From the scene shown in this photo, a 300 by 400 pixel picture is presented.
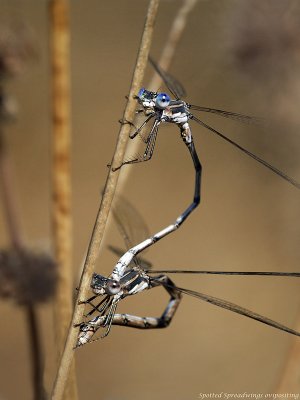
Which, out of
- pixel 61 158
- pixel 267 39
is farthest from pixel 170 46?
pixel 267 39

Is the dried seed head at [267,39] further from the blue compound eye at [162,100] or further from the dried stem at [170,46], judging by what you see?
the blue compound eye at [162,100]

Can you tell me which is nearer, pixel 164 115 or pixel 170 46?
pixel 164 115

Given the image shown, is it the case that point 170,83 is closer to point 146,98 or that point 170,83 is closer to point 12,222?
point 146,98

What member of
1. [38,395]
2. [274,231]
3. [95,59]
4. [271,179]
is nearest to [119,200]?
[38,395]

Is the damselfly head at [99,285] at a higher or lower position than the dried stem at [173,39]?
lower

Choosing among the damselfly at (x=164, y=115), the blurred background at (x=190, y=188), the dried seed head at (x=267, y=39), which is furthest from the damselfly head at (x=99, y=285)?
the dried seed head at (x=267, y=39)

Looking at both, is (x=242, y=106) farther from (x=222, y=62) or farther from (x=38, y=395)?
(x=38, y=395)

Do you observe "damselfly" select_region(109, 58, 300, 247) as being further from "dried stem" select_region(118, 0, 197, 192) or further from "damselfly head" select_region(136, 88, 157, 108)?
"dried stem" select_region(118, 0, 197, 192)
